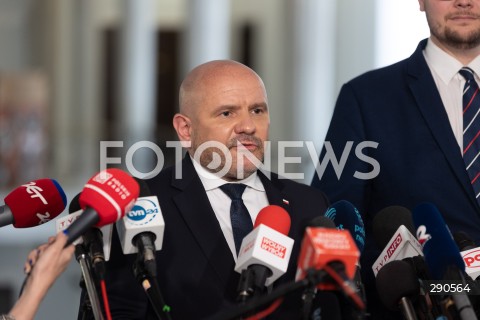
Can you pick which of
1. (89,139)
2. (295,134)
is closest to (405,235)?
(295,134)

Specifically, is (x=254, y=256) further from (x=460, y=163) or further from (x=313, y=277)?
(x=460, y=163)

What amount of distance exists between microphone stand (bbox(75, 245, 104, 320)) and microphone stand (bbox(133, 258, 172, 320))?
104mm

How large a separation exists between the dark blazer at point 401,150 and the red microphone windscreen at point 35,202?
93 centimetres

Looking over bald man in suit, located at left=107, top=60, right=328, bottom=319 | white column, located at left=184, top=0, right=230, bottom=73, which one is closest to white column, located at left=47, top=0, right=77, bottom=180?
white column, located at left=184, top=0, right=230, bottom=73

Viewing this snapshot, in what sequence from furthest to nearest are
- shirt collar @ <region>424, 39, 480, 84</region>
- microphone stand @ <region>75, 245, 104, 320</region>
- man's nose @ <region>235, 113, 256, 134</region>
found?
shirt collar @ <region>424, 39, 480, 84</region> < man's nose @ <region>235, 113, 256, 134</region> < microphone stand @ <region>75, 245, 104, 320</region>

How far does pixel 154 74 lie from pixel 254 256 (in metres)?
10.7

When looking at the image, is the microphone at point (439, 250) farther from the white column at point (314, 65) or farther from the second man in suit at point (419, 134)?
the white column at point (314, 65)

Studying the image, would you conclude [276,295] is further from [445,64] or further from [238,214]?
[445,64]

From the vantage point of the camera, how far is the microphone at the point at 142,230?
232 centimetres

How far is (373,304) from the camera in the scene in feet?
9.93

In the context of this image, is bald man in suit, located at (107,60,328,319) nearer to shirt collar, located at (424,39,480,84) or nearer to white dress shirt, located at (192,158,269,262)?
white dress shirt, located at (192,158,269,262)

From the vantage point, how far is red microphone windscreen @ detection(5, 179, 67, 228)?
2.53m

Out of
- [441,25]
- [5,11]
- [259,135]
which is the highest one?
[441,25]

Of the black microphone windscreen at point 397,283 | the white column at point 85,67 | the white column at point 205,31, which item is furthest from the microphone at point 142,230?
the white column at point 85,67
